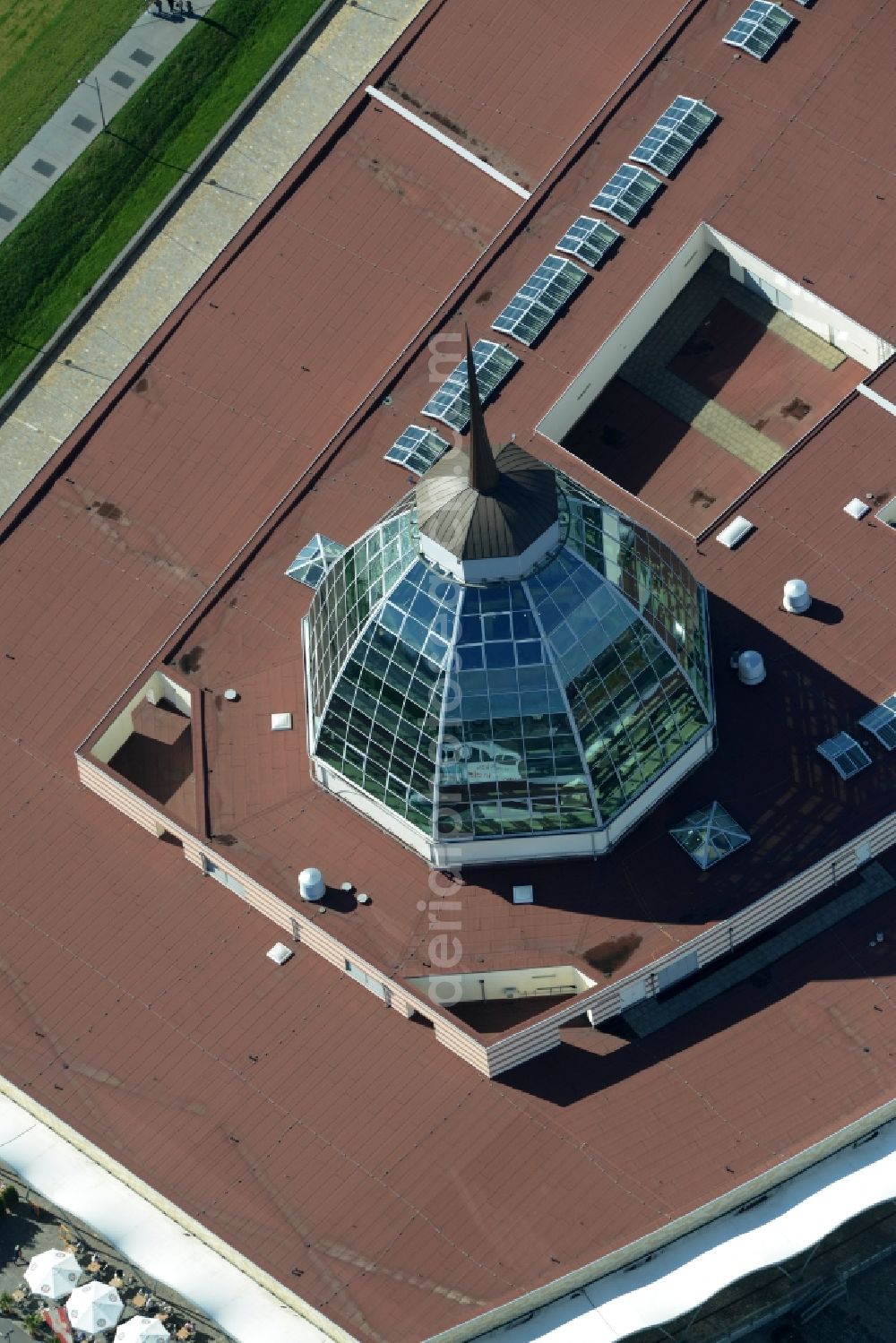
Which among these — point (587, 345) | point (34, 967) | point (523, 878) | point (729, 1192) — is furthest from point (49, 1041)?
point (587, 345)

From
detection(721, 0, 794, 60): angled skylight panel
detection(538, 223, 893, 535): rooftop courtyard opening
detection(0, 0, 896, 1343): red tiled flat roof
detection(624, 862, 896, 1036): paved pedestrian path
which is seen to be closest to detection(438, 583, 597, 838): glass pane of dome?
detection(0, 0, 896, 1343): red tiled flat roof

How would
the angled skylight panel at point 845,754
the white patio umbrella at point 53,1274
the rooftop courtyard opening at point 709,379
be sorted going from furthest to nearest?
the rooftop courtyard opening at point 709,379, the white patio umbrella at point 53,1274, the angled skylight panel at point 845,754

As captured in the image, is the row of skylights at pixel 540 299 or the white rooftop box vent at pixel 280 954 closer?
the white rooftop box vent at pixel 280 954

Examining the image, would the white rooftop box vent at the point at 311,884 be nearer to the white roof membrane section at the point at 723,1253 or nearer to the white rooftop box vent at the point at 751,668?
the white roof membrane section at the point at 723,1253

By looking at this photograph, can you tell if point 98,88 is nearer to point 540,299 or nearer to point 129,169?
point 129,169

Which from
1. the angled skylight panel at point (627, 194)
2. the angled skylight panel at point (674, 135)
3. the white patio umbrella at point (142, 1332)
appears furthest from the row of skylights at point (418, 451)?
the white patio umbrella at point (142, 1332)

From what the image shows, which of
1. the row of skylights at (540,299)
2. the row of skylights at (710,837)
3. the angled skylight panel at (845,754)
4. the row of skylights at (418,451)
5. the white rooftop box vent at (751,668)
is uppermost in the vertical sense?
the row of skylights at (540,299)
